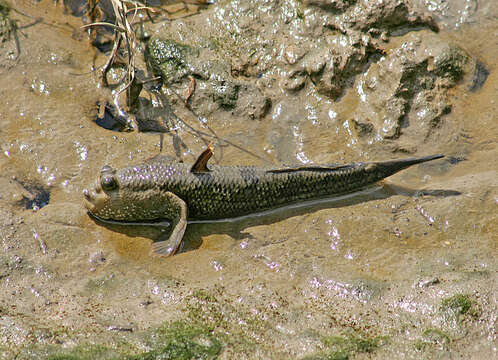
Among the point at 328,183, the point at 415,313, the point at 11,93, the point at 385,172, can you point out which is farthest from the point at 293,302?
the point at 11,93

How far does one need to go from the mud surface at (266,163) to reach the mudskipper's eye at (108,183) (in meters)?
0.44

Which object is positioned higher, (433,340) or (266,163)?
(266,163)

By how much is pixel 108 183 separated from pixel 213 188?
1025 millimetres

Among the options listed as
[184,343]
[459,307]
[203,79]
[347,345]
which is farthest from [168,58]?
[459,307]

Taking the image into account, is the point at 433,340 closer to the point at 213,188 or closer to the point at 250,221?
the point at 250,221

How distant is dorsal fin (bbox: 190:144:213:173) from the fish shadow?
566 mm

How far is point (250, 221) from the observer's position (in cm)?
513

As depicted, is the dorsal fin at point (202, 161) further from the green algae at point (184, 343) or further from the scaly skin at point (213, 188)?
the green algae at point (184, 343)

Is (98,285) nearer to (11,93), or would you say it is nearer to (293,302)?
(293,302)

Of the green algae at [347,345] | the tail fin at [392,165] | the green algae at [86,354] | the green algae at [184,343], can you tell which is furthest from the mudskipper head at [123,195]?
the tail fin at [392,165]

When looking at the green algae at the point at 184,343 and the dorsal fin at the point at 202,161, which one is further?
the dorsal fin at the point at 202,161

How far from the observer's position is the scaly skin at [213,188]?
4.90m

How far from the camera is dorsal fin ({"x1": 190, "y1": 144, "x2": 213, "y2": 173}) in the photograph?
190 inches

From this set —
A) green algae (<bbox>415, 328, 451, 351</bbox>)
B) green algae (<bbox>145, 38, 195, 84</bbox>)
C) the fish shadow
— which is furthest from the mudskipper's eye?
green algae (<bbox>415, 328, 451, 351</bbox>)
